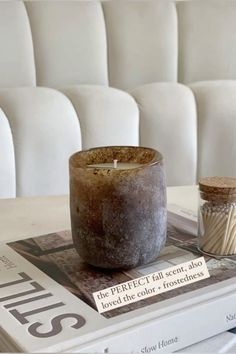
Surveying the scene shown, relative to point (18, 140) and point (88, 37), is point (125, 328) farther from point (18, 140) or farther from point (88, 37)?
point (88, 37)

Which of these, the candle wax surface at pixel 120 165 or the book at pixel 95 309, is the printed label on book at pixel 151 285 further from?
the candle wax surface at pixel 120 165

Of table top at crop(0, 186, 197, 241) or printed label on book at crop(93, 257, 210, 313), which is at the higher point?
printed label on book at crop(93, 257, 210, 313)

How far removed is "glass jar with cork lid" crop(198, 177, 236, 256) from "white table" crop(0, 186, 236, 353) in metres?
0.22

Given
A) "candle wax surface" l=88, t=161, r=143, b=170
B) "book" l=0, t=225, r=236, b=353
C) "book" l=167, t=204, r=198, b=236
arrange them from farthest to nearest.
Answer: "book" l=167, t=204, r=198, b=236 < "candle wax surface" l=88, t=161, r=143, b=170 < "book" l=0, t=225, r=236, b=353

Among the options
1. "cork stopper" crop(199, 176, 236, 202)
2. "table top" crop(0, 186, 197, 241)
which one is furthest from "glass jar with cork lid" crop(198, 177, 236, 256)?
"table top" crop(0, 186, 197, 241)

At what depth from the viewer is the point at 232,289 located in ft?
1.86

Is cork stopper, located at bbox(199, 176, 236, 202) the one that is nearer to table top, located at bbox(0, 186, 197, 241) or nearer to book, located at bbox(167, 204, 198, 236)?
book, located at bbox(167, 204, 198, 236)

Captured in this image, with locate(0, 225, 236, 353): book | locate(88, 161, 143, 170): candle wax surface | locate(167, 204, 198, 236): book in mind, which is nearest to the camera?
locate(0, 225, 236, 353): book

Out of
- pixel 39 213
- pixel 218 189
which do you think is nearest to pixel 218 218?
pixel 218 189

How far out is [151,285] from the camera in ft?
1.81

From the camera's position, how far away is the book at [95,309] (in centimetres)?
49

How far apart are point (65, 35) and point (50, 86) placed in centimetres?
14

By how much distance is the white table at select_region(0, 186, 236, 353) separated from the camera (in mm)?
802

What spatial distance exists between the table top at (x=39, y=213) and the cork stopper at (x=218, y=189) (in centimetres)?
23
